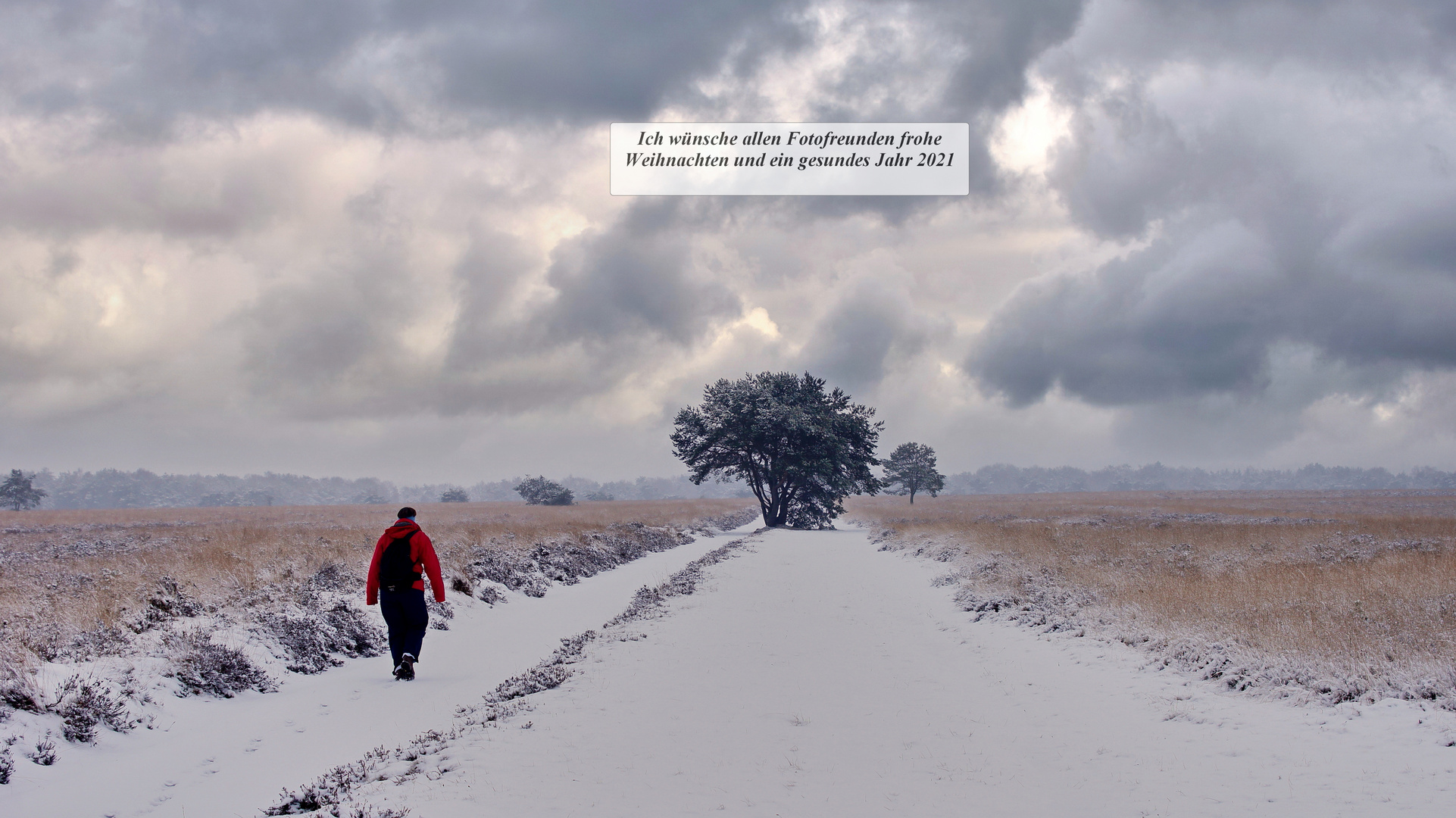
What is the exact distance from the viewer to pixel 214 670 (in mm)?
9281

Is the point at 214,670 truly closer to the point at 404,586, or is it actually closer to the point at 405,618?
the point at 405,618

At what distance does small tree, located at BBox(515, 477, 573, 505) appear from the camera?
355 ft

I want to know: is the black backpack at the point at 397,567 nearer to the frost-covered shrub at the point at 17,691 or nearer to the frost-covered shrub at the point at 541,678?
the frost-covered shrub at the point at 541,678

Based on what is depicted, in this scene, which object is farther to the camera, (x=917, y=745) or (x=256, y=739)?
(x=256, y=739)

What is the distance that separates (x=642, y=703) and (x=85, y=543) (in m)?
36.5

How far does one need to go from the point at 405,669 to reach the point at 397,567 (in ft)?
4.49

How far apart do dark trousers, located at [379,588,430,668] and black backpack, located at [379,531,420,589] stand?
105 millimetres

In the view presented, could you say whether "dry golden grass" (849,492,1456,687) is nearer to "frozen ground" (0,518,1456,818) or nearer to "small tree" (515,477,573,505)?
"frozen ground" (0,518,1456,818)

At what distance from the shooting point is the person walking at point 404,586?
10117 mm

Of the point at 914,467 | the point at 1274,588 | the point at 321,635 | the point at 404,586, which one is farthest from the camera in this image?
the point at 914,467

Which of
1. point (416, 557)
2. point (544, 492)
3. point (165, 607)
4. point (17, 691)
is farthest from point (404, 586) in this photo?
point (544, 492)

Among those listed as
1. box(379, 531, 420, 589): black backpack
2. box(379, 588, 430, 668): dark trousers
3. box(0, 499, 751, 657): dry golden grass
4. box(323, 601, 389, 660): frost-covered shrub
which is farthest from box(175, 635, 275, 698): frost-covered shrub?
box(323, 601, 389, 660): frost-covered shrub

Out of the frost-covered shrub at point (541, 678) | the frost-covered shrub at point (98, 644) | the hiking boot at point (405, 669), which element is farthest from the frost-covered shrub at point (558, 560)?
the frost-covered shrub at point (98, 644)

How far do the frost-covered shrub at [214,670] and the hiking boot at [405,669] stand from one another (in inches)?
58.9
